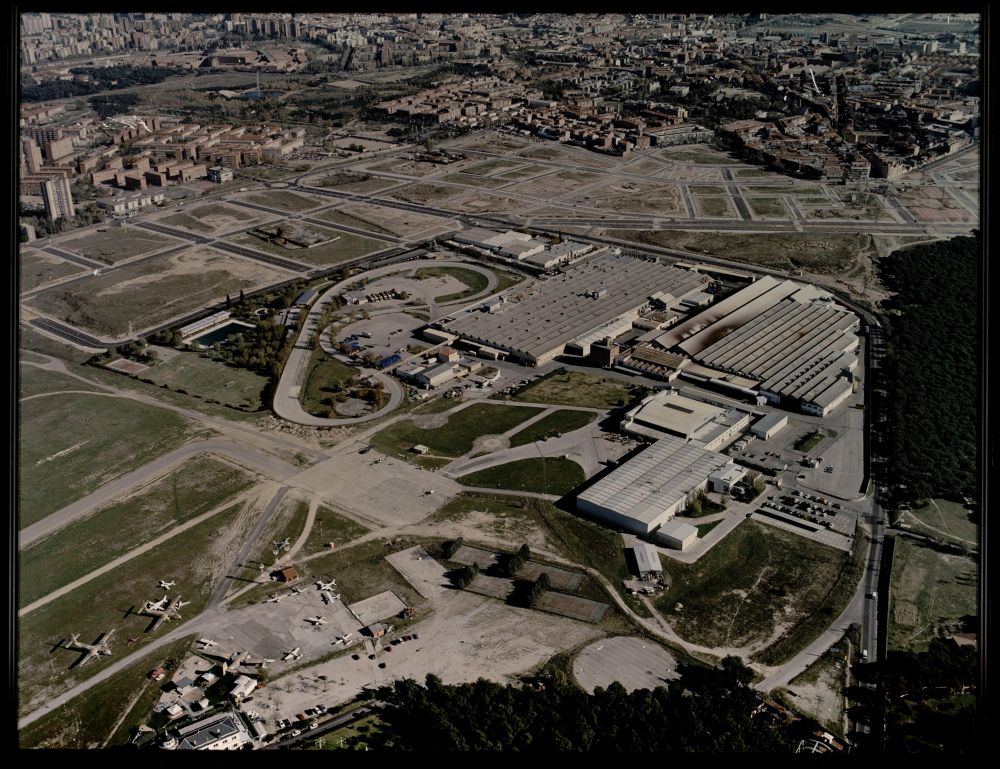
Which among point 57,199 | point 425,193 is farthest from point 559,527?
point 57,199

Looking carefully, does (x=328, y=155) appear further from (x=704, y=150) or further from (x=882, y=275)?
(x=882, y=275)

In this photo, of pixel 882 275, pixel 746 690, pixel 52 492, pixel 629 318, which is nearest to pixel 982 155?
pixel 746 690

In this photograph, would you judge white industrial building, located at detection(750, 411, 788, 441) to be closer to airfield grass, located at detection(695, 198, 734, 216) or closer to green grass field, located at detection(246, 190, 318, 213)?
airfield grass, located at detection(695, 198, 734, 216)

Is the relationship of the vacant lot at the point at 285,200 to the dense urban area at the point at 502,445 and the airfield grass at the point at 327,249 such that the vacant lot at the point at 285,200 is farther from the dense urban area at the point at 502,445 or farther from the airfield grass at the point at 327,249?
the airfield grass at the point at 327,249

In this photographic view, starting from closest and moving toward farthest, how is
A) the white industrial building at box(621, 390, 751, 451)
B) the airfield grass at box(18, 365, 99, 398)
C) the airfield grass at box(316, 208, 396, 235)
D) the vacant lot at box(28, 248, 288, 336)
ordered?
1. the white industrial building at box(621, 390, 751, 451)
2. the airfield grass at box(18, 365, 99, 398)
3. the vacant lot at box(28, 248, 288, 336)
4. the airfield grass at box(316, 208, 396, 235)

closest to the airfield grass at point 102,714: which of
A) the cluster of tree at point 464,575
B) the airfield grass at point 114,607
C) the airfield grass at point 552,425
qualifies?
the airfield grass at point 114,607

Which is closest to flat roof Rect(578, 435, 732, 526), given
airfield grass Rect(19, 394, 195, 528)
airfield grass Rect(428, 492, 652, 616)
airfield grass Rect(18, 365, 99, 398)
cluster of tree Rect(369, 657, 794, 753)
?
airfield grass Rect(428, 492, 652, 616)
